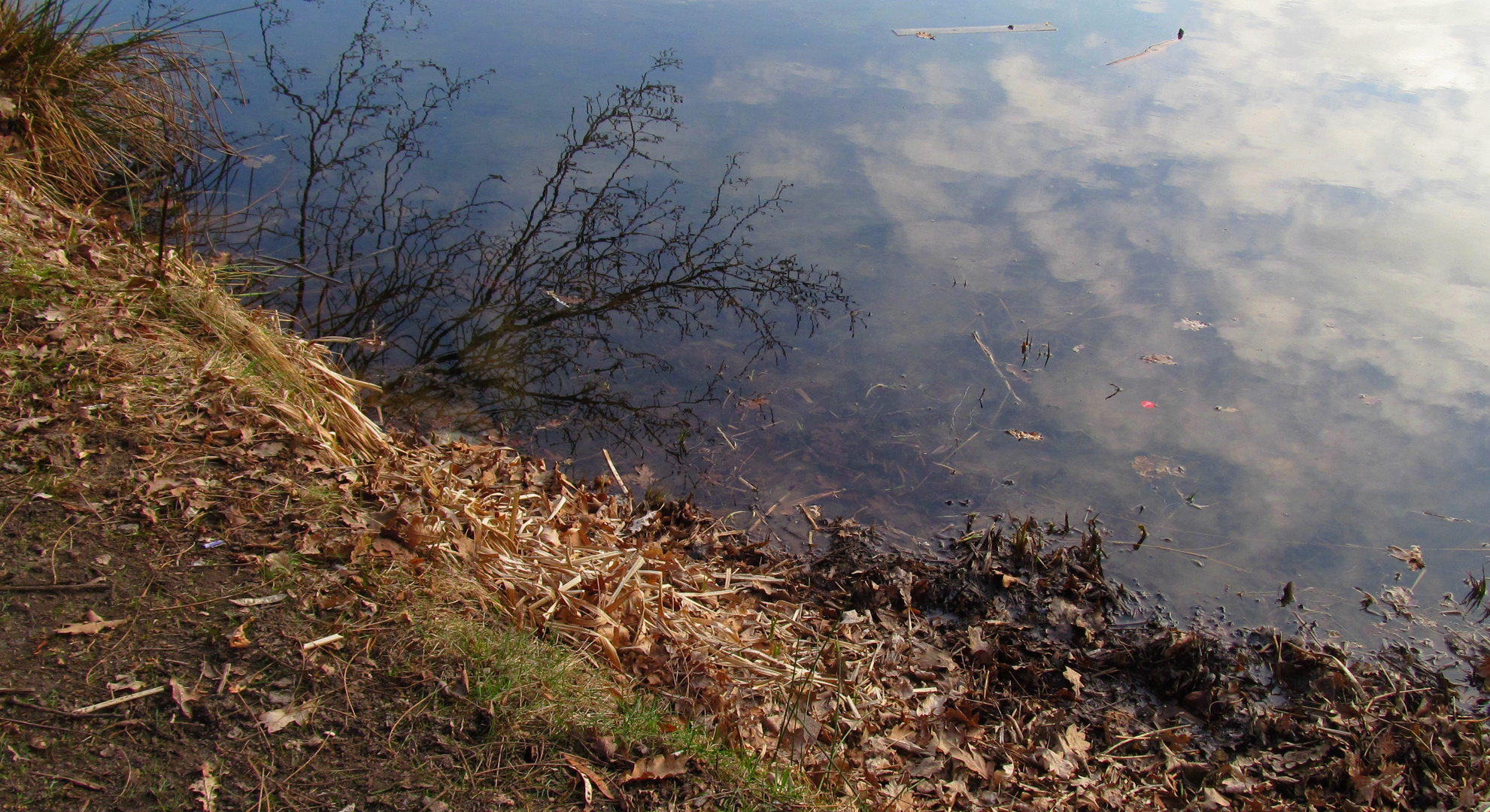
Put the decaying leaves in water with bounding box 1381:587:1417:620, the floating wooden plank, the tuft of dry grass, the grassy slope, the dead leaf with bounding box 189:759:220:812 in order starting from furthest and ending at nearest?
the floating wooden plank < the tuft of dry grass < the decaying leaves in water with bounding box 1381:587:1417:620 < the grassy slope < the dead leaf with bounding box 189:759:220:812

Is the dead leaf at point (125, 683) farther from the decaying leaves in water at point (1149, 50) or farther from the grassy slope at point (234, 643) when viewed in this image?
the decaying leaves in water at point (1149, 50)

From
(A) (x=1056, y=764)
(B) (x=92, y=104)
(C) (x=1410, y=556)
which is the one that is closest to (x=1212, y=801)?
(A) (x=1056, y=764)

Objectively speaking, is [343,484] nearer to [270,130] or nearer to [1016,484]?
[1016,484]

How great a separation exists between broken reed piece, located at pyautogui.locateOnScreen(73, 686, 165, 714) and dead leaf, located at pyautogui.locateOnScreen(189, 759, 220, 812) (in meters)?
0.30

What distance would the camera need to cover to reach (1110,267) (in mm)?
6570

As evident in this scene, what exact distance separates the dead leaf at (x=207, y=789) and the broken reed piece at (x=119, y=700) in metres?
0.30

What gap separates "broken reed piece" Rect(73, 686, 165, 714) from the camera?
229 cm

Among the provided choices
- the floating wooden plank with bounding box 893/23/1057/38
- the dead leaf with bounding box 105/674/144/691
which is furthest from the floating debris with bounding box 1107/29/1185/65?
the dead leaf with bounding box 105/674/144/691

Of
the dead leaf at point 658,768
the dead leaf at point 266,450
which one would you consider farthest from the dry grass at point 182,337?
the dead leaf at point 658,768

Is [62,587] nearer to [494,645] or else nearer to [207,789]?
[207,789]

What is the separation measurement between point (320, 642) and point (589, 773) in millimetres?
893

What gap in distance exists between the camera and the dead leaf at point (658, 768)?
245 cm

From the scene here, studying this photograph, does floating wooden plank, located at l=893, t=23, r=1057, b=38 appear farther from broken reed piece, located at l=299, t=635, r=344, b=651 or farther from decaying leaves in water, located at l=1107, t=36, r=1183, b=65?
broken reed piece, located at l=299, t=635, r=344, b=651

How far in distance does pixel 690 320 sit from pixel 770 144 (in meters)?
2.63
